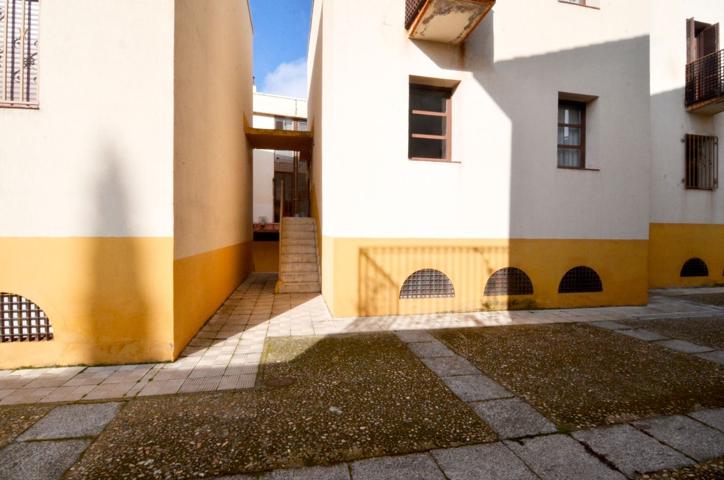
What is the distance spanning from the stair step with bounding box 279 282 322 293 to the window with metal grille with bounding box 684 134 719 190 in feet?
38.0

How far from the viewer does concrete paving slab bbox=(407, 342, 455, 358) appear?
14.1 ft

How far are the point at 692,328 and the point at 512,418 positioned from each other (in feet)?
17.1

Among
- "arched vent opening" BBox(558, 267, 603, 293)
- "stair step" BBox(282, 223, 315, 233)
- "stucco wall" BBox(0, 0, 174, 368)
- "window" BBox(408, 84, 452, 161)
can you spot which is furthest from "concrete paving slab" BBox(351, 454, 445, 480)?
"stair step" BBox(282, 223, 315, 233)

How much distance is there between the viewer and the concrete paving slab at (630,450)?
2.24 meters

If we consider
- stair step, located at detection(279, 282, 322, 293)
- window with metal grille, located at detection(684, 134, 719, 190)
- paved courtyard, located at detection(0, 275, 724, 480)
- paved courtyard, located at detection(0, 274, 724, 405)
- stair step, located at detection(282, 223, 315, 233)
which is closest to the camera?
paved courtyard, located at detection(0, 275, 724, 480)

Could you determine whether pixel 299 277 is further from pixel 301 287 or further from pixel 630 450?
pixel 630 450

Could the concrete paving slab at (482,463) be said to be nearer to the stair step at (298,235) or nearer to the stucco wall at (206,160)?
the stucco wall at (206,160)

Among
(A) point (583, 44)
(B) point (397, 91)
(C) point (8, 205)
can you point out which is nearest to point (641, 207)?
(A) point (583, 44)

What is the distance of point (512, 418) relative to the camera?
9.26 ft

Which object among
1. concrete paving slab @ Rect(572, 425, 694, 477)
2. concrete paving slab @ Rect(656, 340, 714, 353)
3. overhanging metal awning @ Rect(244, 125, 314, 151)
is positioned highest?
overhanging metal awning @ Rect(244, 125, 314, 151)

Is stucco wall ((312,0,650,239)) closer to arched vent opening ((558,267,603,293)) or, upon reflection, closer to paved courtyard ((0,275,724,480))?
arched vent opening ((558,267,603,293))

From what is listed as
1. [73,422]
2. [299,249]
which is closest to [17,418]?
[73,422]

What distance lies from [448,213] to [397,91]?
250cm

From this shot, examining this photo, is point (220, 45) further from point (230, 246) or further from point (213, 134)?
point (230, 246)
